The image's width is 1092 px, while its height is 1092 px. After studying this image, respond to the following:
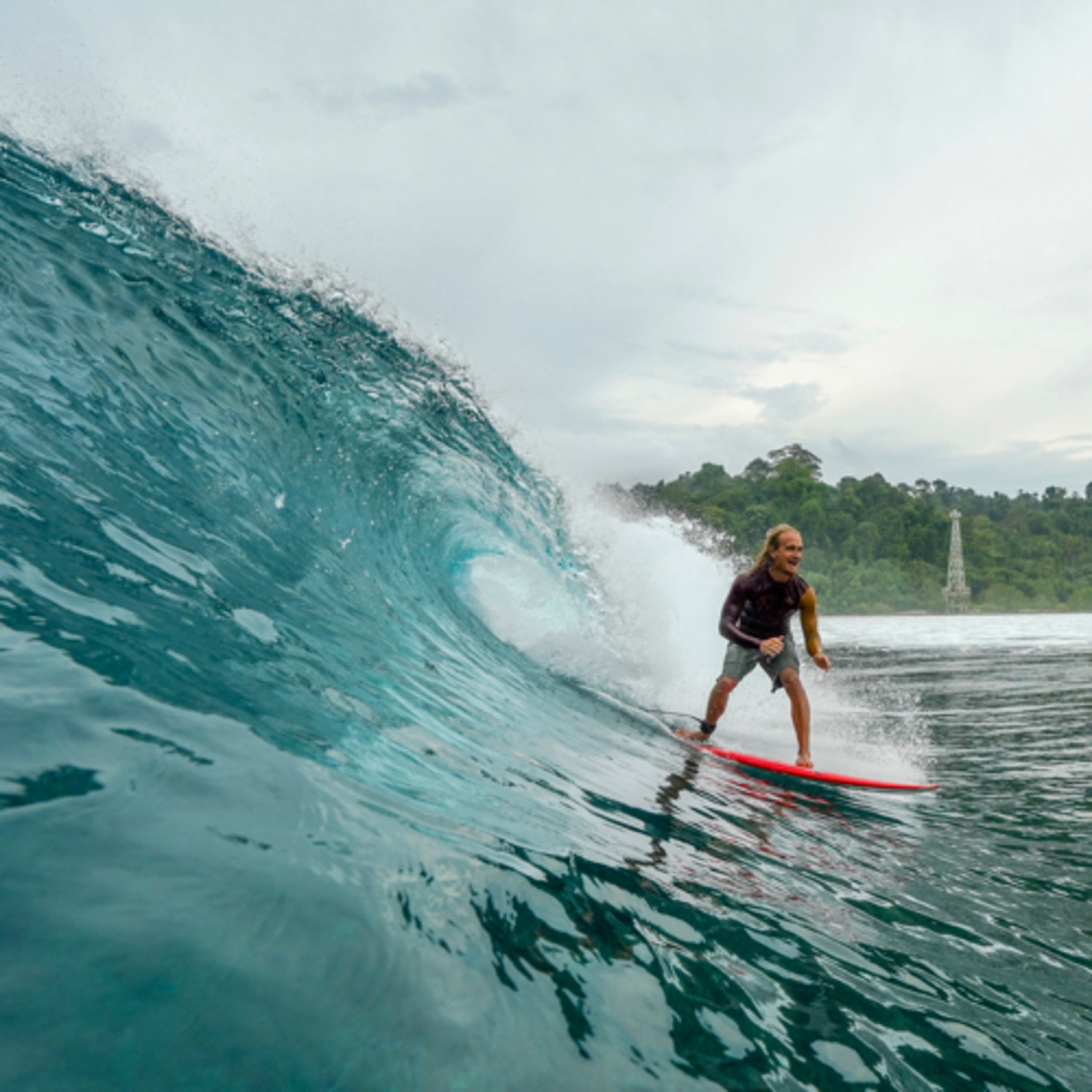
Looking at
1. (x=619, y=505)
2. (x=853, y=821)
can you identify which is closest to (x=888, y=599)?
(x=619, y=505)

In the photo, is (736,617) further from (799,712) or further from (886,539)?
(886,539)

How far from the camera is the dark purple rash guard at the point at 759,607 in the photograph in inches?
231

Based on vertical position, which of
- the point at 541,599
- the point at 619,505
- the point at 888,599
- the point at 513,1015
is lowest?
the point at 513,1015

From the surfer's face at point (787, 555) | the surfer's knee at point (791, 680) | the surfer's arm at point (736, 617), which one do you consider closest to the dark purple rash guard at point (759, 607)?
the surfer's arm at point (736, 617)

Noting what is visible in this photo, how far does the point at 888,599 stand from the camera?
7994 cm

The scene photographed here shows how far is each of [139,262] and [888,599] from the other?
83.6 m

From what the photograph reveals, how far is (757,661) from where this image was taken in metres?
6.12

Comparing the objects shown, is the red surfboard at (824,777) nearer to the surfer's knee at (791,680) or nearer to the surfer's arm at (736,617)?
the surfer's knee at (791,680)

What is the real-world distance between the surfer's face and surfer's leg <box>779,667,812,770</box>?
75 centimetres

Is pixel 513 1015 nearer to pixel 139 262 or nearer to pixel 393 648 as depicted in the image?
pixel 393 648

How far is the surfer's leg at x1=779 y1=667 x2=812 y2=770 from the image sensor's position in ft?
17.4

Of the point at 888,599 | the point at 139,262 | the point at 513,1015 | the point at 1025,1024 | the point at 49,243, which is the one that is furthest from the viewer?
the point at 888,599

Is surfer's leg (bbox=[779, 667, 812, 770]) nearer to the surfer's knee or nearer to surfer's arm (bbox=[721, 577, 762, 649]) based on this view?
the surfer's knee

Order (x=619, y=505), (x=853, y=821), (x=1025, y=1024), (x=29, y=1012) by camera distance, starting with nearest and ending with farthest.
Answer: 1. (x=29, y=1012)
2. (x=1025, y=1024)
3. (x=853, y=821)
4. (x=619, y=505)
